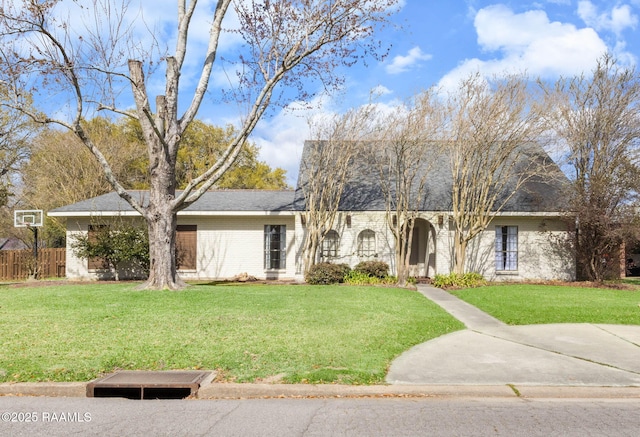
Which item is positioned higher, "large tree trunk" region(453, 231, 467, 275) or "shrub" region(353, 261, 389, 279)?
"large tree trunk" region(453, 231, 467, 275)

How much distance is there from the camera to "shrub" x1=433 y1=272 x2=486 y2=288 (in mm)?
17766

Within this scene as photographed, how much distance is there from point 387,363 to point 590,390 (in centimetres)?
241

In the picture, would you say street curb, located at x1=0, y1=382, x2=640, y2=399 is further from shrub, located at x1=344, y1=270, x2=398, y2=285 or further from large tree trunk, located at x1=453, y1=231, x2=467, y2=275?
large tree trunk, located at x1=453, y1=231, x2=467, y2=275

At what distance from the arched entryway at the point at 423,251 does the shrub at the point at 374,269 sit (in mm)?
2884

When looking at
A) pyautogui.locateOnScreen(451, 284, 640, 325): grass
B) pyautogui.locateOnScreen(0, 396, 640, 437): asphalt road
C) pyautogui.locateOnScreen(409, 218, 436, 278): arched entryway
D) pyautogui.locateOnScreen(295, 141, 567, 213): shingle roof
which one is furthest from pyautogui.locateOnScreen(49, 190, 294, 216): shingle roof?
pyautogui.locateOnScreen(0, 396, 640, 437): asphalt road

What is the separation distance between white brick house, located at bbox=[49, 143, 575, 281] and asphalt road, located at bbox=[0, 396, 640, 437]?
14206 millimetres

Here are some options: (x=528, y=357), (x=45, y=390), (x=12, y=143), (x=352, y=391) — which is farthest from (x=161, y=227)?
(x=12, y=143)

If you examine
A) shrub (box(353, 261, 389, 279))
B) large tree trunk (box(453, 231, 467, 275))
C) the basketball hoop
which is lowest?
shrub (box(353, 261, 389, 279))

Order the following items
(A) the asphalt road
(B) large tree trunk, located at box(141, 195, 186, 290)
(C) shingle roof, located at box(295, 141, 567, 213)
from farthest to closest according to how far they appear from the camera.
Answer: (C) shingle roof, located at box(295, 141, 567, 213) < (B) large tree trunk, located at box(141, 195, 186, 290) < (A) the asphalt road

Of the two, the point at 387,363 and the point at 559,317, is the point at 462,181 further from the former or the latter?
the point at 387,363

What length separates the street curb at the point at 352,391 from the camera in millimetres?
5727

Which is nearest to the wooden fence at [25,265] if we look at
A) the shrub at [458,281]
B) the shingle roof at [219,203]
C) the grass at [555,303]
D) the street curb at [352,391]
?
the shingle roof at [219,203]

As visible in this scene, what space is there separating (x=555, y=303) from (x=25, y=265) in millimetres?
21665

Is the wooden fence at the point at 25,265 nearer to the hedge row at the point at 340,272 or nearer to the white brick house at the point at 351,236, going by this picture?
the white brick house at the point at 351,236
